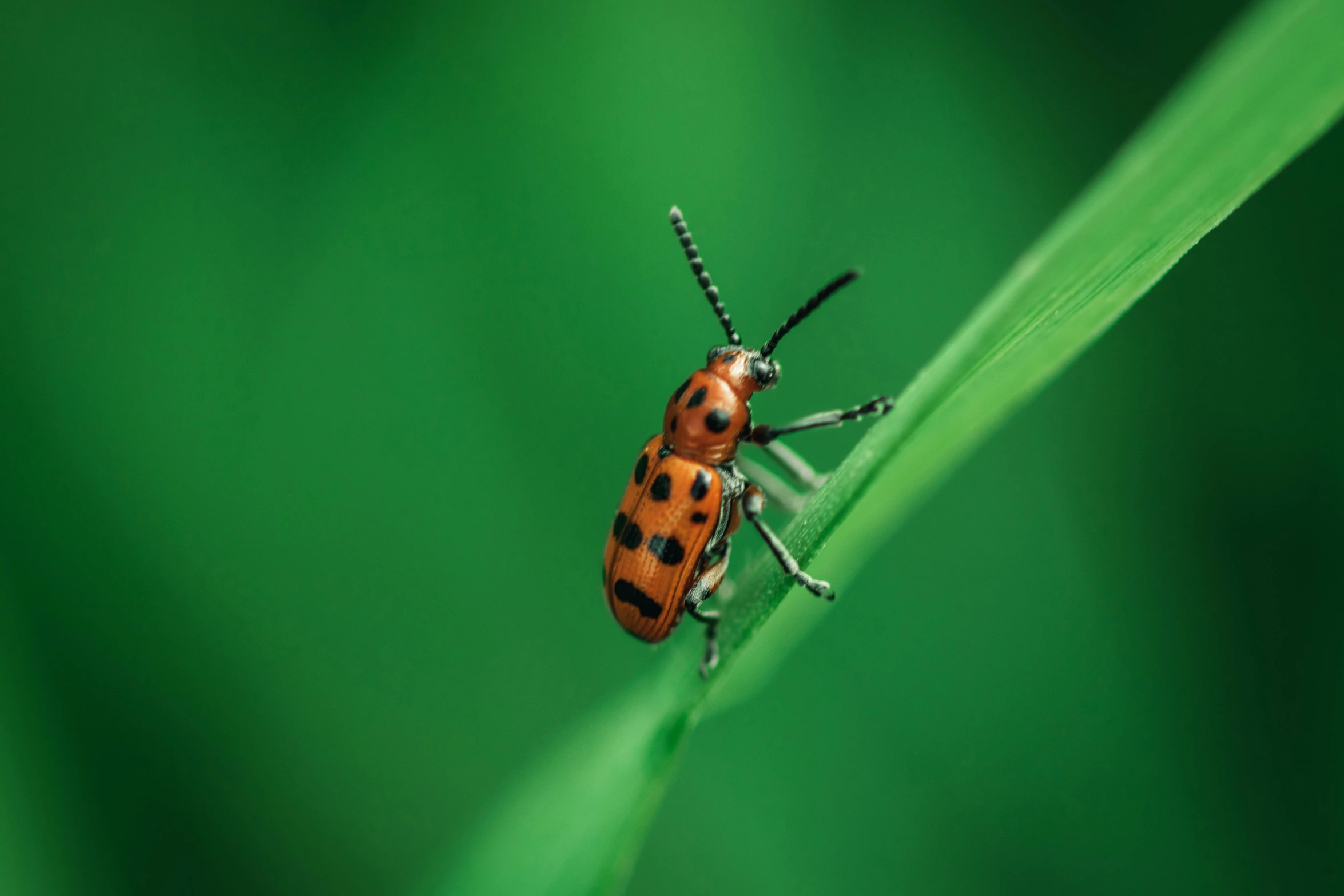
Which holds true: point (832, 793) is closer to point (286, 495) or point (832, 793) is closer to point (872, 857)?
point (872, 857)

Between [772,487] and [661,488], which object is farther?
[772,487]

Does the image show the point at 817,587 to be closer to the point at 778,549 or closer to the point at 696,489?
the point at 778,549

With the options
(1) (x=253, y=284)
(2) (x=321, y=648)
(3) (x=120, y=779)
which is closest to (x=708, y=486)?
(2) (x=321, y=648)

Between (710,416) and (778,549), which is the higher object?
(710,416)

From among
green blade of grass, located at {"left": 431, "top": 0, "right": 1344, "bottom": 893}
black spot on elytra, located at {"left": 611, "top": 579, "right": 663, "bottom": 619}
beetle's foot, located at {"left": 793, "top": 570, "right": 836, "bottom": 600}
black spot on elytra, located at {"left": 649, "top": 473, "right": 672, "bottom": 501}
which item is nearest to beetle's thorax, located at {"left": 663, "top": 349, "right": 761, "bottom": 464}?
black spot on elytra, located at {"left": 649, "top": 473, "right": 672, "bottom": 501}

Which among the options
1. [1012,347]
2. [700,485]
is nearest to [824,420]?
[700,485]

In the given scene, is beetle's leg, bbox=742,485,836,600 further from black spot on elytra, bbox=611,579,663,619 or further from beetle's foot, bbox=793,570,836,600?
black spot on elytra, bbox=611,579,663,619
